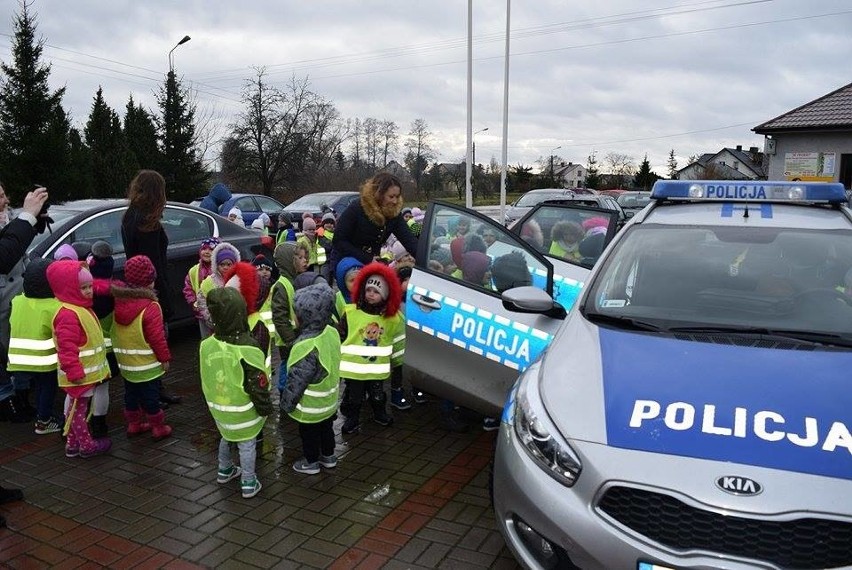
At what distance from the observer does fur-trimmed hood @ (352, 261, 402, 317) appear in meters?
4.64

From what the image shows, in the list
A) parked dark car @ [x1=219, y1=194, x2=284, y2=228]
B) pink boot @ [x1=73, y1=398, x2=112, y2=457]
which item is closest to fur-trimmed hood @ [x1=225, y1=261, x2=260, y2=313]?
pink boot @ [x1=73, y1=398, x2=112, y2=457]

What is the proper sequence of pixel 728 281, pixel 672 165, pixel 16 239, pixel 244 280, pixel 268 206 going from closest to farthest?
pixel 728 281
pixel 16 239
pixel 244 280
pixel 268 206
pixel 672 165

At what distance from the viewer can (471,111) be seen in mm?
23422

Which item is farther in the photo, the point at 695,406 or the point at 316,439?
the point at 316,439

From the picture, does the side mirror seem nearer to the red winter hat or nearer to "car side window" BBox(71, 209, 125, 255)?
the red winter hat

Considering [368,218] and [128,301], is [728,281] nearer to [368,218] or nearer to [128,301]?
[368,218]

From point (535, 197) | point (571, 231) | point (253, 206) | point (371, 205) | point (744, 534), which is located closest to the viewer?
point (744, 534)

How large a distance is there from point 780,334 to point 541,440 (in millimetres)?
1165

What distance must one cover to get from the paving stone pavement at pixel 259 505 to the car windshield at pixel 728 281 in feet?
4.64

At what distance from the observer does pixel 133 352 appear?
4598 millimetres

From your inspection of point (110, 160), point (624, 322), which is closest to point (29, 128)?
point (110, 160)

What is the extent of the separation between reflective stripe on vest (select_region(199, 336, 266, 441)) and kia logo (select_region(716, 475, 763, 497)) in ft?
8.48

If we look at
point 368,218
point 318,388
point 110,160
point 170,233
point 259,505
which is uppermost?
point 110,160

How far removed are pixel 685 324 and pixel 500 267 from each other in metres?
1.57
